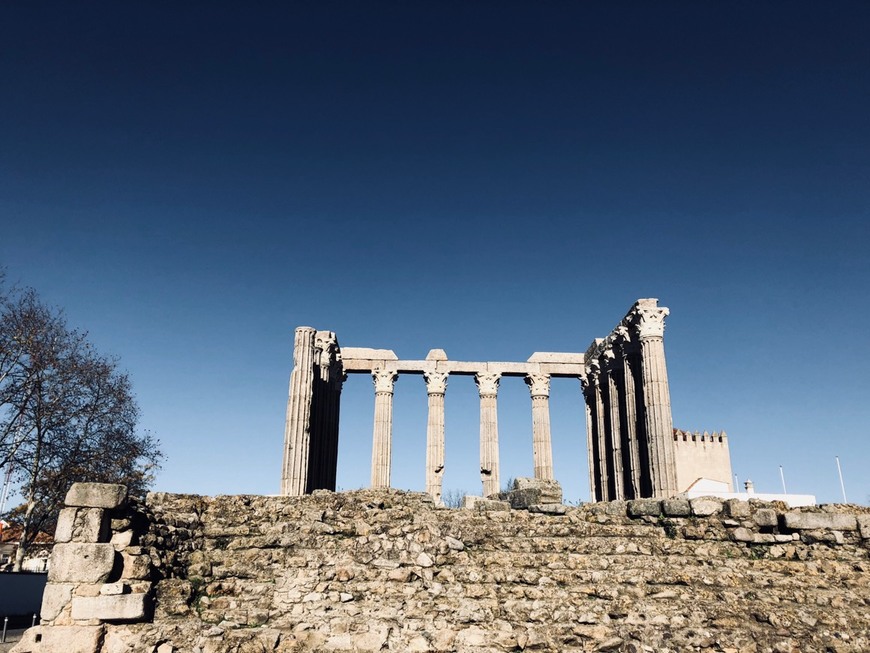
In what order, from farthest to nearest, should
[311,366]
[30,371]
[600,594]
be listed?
[30,371]
[311,366]
[600,594]

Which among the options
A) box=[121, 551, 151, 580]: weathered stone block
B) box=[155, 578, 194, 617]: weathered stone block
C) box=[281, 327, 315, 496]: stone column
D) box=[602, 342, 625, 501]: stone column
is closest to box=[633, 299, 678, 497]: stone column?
box=[602, 342, 625, 501]: stone column

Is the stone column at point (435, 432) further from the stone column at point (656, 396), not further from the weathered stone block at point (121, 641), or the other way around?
the weathered stone block at point (121, 641)

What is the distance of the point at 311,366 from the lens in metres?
21.4

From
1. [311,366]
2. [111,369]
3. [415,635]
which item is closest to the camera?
[415,635]

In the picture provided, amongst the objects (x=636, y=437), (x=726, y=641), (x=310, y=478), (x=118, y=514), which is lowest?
(x=726, y=641)

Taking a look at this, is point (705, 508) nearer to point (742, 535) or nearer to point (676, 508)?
point (676, 508)

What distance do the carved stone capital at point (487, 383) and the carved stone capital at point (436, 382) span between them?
1.63 metres

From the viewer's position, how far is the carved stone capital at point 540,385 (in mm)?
29031

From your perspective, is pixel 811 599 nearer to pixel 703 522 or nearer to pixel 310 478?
pixel 703 522

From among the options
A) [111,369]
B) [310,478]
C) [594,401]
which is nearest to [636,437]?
[594,401]

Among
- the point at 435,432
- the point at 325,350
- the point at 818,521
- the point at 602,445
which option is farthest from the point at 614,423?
the point at 818,521

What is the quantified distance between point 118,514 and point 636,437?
17898 millimetres

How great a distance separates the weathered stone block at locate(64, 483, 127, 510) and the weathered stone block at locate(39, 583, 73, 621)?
3.59ft

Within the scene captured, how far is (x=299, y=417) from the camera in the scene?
20750mm
